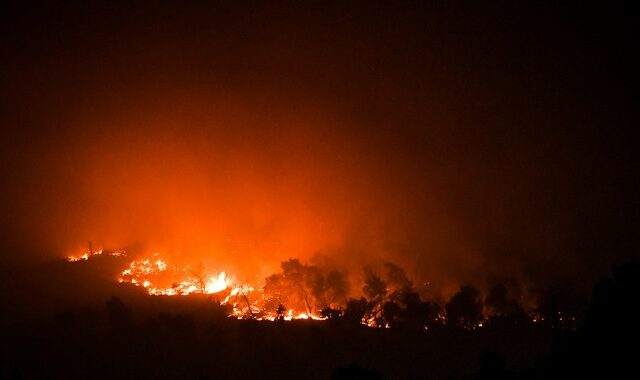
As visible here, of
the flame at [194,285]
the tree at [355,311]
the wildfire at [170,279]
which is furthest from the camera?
the wildfire at [170,279]

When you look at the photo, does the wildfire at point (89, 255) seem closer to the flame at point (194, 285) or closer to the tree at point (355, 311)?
the flame at point (194, 285)

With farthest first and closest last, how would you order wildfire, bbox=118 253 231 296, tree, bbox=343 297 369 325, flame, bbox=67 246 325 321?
wildfire, bbox=118 253 231 296 → flame, bbox=67 246 325 321 → tree, bbox=343 297 369 325

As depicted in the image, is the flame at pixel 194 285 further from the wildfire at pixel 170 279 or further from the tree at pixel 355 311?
the tree at pixel 355 311

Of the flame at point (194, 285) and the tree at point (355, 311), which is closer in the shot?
the tree at point (355, 311)

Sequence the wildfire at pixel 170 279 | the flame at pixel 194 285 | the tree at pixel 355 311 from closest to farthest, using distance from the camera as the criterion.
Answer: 1. the tree at pixel 355 311
2. the flame at pixel 194 285
3. the wildfire at pixel 170 279

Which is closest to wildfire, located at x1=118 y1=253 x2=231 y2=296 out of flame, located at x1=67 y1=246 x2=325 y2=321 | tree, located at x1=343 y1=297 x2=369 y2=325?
flame, located at x1=67 y1=246 x2=325 y2=321

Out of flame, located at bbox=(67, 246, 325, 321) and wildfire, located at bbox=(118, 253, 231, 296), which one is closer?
flame, located at bbox=(67, 246, 325, 321)

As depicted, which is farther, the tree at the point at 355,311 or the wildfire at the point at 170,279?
the wildfire at the point at 170,279

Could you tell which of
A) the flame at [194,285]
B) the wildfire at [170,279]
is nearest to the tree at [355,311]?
the flame at [194,285]

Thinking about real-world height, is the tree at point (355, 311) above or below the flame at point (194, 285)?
below

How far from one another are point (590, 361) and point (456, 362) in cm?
3494

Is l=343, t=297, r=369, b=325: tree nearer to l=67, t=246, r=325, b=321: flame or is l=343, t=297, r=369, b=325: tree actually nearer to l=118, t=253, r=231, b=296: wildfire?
l=67, t=246, r=325, b=321: flame

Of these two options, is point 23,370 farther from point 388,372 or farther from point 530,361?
point 530,361

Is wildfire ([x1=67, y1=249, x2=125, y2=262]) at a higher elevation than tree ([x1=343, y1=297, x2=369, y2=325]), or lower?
higher
